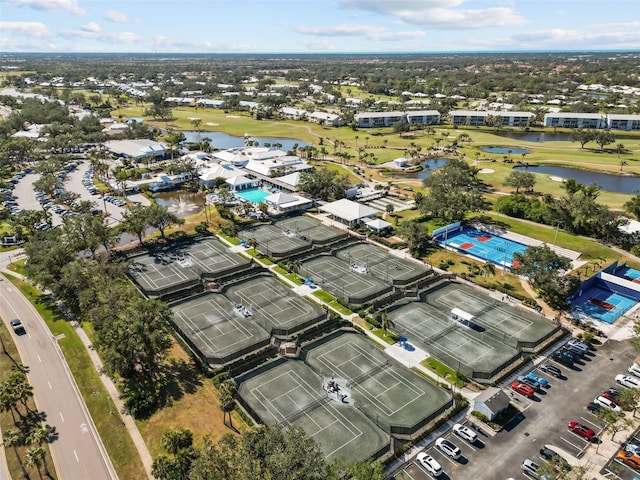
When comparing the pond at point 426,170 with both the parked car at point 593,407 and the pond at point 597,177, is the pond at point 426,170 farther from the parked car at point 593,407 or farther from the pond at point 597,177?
the parked car at point 593,407

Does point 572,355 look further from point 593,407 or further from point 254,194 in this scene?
point 254,194

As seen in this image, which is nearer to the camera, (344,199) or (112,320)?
(112,320)

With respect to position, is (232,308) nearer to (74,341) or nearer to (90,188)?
(74,341)

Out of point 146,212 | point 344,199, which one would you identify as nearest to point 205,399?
point 146,212

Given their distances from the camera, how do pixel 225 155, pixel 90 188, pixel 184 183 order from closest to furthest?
pixel 90 188 < pixel 184 183 < pixel 225 155

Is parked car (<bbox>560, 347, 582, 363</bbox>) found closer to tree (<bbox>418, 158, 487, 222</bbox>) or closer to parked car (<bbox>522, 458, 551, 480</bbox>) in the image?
parked car (<bbox>522, 458, 551, 480</bbox>)

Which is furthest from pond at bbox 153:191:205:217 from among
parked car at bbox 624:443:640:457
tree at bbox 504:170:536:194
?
parked car at bbox 624:443:640:457
